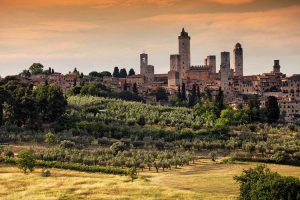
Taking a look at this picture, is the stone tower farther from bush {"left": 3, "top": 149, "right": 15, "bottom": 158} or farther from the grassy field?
bush {"left": 3, "top": 149, "right": 15, "bottom": 158}

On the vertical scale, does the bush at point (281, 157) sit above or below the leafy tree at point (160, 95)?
below

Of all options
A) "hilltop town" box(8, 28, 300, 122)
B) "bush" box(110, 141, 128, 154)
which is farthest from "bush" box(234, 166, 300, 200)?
"hilltop town" box(8, 28, 300, 122)

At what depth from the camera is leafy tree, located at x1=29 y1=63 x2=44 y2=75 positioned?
178 meters

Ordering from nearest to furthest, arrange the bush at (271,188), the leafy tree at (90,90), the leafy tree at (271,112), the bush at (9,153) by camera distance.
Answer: the bush at (271,188)
the bush at (9,153)
the leafy tree at (271,112)
the leafy tree at (90,90)

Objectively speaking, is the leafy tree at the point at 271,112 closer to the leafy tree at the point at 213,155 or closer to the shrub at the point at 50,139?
the leafy tree at the point at 213,155

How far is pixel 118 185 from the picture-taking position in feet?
152

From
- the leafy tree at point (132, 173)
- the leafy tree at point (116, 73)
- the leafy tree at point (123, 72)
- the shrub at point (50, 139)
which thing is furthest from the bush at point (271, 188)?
the leafy tree at point (123, 72)

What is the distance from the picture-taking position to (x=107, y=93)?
127750 millimetres

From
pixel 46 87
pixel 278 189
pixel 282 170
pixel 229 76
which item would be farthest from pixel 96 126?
pixel 229 76

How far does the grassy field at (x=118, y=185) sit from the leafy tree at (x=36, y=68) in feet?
413

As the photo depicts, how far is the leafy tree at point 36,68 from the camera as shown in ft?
584

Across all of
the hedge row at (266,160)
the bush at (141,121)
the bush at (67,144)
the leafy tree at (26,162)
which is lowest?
the hedge row at (266,160)

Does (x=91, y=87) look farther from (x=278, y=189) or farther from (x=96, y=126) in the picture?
(x=278, y=189)

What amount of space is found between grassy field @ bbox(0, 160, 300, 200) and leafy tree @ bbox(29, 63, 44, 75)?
126 meters
